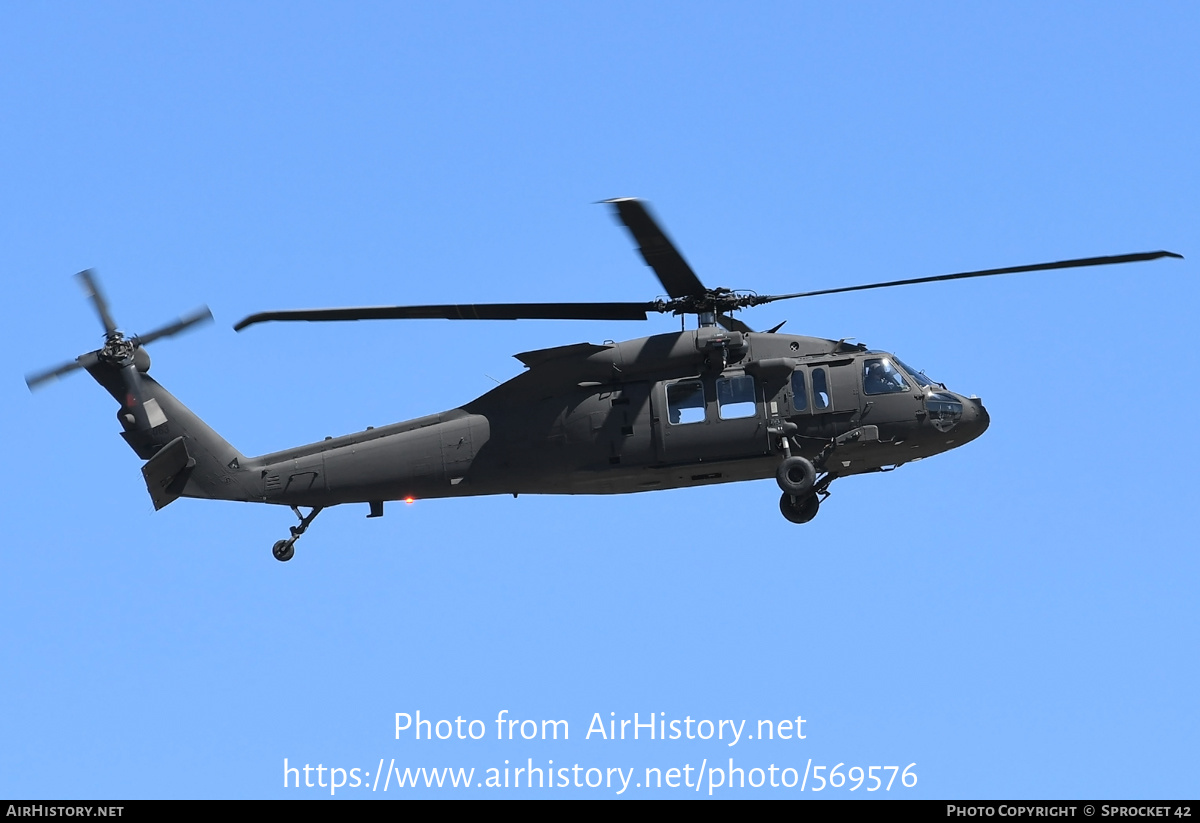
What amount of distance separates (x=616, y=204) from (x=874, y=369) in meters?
5.83

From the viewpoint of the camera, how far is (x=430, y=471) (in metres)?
26.5

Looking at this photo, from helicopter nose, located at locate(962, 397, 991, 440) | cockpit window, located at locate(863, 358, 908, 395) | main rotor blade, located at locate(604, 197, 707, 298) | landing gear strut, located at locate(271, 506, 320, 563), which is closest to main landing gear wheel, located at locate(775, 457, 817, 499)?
cockpit window, located at locate(863, 358, 908, 395)

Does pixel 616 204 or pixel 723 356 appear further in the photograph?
pixel 723 356

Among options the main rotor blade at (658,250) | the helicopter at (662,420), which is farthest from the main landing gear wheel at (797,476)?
the main rotor blade at (658,250)

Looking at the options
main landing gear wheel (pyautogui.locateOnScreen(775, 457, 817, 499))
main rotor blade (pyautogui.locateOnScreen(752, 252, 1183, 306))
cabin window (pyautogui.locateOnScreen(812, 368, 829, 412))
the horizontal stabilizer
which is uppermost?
main rotor blade (pyautogui.locateOnScreen(752, 252, 1183, 306))

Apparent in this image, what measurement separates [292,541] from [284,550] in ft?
0.66

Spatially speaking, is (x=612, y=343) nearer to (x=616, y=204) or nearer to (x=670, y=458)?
(x=670, y=458)

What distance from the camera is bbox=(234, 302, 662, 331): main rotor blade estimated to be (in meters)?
24.6

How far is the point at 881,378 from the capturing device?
1003 inches

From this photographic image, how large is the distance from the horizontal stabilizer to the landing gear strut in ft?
6.82

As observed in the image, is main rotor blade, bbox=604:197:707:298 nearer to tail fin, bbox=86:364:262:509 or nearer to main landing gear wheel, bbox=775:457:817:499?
main landing gear wheel, bbox=775:457:817:499

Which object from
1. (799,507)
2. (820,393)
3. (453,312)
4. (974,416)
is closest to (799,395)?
(820,393)
